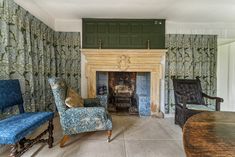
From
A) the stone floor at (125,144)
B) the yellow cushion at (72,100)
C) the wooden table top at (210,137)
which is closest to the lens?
the wooden table top at (210,137)

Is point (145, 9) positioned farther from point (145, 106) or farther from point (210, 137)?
point (210, 137)

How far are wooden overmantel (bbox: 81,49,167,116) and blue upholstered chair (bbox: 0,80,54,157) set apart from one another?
199 cm

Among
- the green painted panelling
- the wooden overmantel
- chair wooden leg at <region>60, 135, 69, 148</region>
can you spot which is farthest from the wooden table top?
the green painted panelling

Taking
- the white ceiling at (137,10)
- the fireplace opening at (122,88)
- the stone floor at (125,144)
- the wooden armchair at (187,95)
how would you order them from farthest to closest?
the fireplace opening at (122,88), the wooden armchair at (187,95), the white ceiling at (137,10), the stone floor at (125,144)

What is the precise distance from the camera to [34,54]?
10.7 ft

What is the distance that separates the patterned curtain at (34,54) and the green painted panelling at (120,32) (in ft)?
1.15

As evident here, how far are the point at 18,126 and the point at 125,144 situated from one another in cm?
149

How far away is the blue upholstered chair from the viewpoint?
176cm

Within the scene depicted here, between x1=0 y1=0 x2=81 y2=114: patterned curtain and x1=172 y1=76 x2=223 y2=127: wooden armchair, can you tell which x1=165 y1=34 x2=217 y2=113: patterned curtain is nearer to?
x1=172 y1=76 x2=223 y2=127: wooden armchair

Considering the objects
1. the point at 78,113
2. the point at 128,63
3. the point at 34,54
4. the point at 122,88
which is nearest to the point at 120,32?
the point at 128,63

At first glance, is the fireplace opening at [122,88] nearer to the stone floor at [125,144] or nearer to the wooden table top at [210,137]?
the stone floor at [125,144]

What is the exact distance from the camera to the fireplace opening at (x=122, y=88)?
4.80 metres

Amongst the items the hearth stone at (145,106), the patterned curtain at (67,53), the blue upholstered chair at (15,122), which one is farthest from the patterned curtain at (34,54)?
the hearth stone at (145,106)

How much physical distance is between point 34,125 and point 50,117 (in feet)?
1.41
